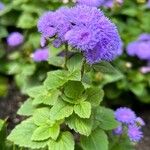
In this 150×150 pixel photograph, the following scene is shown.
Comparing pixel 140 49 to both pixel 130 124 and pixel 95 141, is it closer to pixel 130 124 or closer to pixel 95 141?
pixel 130 124

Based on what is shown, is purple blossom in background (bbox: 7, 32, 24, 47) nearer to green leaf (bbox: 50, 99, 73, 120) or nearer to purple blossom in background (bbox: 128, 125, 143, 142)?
purple blossom in background (bbox: 128, 125, 143, 142)

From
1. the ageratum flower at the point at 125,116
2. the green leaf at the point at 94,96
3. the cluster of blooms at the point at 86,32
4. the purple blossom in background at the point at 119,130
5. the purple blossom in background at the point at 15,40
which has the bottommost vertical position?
the purple blossom in background at the point at 15,40

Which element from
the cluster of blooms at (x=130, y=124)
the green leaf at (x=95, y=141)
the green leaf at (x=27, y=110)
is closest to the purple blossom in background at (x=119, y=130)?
the cluster of blooms at (x=130, y=124)

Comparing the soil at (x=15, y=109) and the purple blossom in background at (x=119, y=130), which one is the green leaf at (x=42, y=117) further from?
the soil at (x=15, y=109)

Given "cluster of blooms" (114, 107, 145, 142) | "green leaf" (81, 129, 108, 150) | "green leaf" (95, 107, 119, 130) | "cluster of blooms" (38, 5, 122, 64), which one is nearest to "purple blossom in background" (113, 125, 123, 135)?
"cluster of blooms" (114, 107, 145, 142)

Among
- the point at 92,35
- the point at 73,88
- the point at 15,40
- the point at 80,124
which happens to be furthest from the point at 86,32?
the point at 15,40

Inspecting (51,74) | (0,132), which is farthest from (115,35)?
(0,132)
